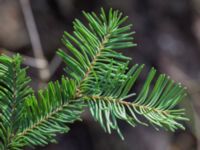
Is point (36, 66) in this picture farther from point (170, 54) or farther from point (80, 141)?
point (170, 54)

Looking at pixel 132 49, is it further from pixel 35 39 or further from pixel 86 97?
pixel 86 97

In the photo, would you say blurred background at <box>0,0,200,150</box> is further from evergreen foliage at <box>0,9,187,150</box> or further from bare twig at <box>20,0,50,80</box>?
evergreen foliage at <box>0,9,187,150</box>

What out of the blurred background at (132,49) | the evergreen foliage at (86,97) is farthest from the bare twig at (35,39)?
the evergreen foliage at (86,97)

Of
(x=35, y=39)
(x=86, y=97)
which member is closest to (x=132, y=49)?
(x=35, y=39)

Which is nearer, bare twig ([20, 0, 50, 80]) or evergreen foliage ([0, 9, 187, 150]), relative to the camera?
evergreen foliage ([0, 9, 187, 150])

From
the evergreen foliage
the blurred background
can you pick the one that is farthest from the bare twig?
the evergreen foliage

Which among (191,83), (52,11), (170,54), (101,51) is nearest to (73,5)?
(52,11)
